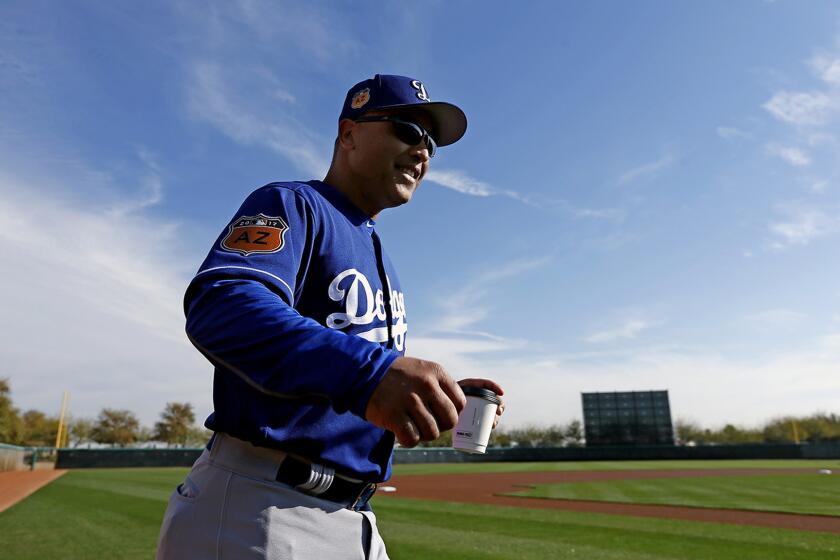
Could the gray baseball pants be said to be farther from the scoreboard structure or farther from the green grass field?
the scoreboard structure

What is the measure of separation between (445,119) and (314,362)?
135 centimetres

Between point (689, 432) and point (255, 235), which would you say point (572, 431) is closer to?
point (689, 432)

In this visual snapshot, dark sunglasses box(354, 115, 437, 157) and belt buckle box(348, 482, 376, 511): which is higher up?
dark sunglasses box(354, 115, 437, 157)

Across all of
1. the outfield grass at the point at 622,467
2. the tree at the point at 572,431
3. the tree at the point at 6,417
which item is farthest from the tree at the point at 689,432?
the tree at the point at 6,417

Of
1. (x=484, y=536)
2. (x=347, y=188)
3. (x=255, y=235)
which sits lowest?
(x=484, y=536)

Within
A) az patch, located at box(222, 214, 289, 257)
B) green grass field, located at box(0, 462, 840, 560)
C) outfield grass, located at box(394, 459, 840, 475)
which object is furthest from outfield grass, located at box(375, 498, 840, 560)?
outfield grass, located at box(394, 459, 840, 475)

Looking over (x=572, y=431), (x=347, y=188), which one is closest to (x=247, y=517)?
(x=347, y=188)

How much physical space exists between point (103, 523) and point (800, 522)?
11.8 m

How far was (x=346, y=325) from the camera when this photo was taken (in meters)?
1.58

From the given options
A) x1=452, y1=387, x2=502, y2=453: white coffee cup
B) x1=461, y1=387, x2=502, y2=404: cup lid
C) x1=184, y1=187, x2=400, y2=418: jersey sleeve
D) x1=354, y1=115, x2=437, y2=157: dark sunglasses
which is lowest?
x1=452, y1=387, x2=502, y2=453: white coffee cup

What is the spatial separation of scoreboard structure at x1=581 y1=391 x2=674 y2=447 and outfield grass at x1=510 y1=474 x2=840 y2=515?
36.9 m

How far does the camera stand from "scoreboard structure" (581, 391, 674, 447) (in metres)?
54.8

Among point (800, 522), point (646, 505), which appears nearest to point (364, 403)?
point (800, 522)

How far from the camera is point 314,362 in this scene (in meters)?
1.00
